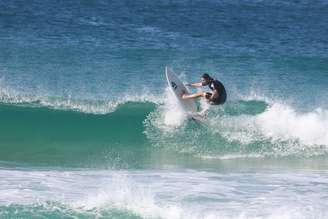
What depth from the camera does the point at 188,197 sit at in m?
16.2

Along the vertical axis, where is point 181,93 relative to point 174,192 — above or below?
above

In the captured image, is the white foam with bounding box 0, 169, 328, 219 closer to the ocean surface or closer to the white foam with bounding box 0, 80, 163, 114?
the ocean surface

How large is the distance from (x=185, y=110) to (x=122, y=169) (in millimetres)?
2669

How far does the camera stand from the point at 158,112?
2303 cm

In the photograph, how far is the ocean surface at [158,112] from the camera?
634 inches

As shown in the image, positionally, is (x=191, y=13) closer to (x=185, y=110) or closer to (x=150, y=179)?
(x=185, y=110)

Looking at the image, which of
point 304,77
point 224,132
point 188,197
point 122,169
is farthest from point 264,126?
point 304,77

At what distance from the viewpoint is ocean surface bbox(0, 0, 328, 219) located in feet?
52.9

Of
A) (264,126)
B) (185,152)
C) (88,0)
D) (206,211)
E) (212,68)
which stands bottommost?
(206,211)

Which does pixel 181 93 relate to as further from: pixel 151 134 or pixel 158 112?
pixel 158 112

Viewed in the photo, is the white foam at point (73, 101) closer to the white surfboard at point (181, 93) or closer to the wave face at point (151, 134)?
the wave face at point (151, 134)

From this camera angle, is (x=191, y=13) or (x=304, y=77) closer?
(x=304, y=77)

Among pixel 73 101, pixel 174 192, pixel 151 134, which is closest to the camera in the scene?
pixel 174 192

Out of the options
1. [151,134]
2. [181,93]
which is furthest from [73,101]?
[181,93]
